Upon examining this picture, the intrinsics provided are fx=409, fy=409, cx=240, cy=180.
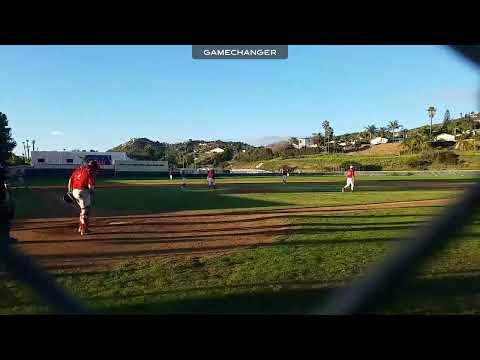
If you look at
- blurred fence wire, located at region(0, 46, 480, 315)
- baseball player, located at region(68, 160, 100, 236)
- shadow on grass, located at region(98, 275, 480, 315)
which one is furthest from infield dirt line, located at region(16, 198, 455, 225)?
blurred fence wire, located at region(0, 46, 480, 315)

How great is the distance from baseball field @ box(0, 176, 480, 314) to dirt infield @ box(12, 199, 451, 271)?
2cm

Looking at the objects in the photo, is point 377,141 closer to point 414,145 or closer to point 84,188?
point 414,145

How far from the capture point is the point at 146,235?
7.04m

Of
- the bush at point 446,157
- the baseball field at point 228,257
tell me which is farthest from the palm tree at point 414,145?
the baseball field at point 228,257

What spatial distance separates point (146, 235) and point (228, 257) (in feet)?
7.19

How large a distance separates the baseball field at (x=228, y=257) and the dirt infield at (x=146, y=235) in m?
Answer: 0.02

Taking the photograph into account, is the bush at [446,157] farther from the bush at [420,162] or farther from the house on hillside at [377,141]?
the house on hillside at [377,141]

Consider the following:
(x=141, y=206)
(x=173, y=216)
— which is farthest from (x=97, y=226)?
(x=141, y=206)

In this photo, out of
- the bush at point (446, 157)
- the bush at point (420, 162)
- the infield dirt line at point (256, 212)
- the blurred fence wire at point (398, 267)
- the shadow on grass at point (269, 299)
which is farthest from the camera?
the bush at point (420, 162)

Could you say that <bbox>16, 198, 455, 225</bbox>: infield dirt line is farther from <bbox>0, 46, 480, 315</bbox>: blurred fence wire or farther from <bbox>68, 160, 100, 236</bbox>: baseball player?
<bbox>0, 46, 480, 315</bbox>: blurred fence wire

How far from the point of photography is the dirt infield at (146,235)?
545 centimetres

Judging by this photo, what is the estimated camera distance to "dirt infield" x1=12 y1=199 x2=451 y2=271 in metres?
5.45
